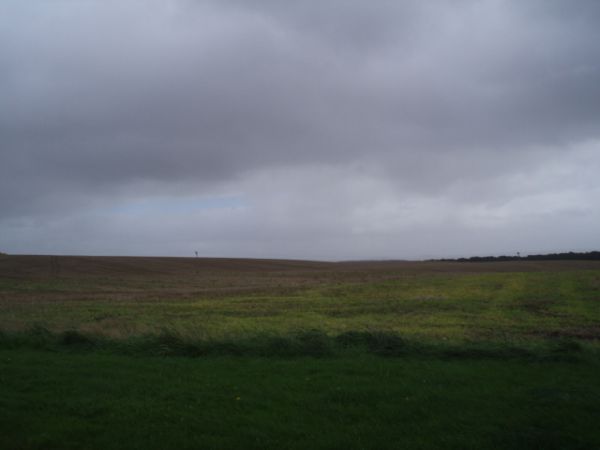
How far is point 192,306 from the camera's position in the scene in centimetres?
2809

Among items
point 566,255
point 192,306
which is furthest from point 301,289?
point 566,255

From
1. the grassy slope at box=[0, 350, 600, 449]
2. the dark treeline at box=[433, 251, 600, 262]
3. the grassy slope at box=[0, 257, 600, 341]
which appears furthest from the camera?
the dark treeline at box=[433, 251, 600, 262]

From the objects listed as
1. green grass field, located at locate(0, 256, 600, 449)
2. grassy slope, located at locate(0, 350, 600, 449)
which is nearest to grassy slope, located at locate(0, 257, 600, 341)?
green grass field, located at locate(0, 256, 600, 449)

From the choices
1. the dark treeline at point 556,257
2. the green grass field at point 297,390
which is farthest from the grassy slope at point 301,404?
the dark treeline at point 556,257

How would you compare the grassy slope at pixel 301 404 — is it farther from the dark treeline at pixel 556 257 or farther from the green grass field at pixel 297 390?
the dark treeline at pixel 556 257

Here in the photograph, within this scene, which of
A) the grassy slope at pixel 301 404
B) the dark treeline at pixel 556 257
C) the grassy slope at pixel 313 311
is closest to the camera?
the grassy slope at pixel 301 404

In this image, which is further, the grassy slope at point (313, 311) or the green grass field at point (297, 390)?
the grassy slope at point (313, 311)


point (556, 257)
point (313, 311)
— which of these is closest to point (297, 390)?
point (313, 311)

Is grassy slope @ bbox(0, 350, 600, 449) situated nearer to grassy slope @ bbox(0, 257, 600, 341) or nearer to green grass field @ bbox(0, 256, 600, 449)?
green grass field @ bbox(0, 256, 600, 449)

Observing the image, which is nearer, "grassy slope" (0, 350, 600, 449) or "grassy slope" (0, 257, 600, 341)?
"grassy slope" (0, 350, 600, 449)

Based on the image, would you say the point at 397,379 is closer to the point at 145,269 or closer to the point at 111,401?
the point at 111,401

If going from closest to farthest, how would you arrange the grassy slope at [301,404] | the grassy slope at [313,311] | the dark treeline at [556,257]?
the grassy slope at [301,404] < the grassy slope at [313,311] < the dark treeline at [556,257]

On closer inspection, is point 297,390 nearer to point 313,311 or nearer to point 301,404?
point 301,404

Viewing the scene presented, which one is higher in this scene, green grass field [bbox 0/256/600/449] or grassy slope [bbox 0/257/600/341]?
green grass field [bbox 0/256/600/449]
